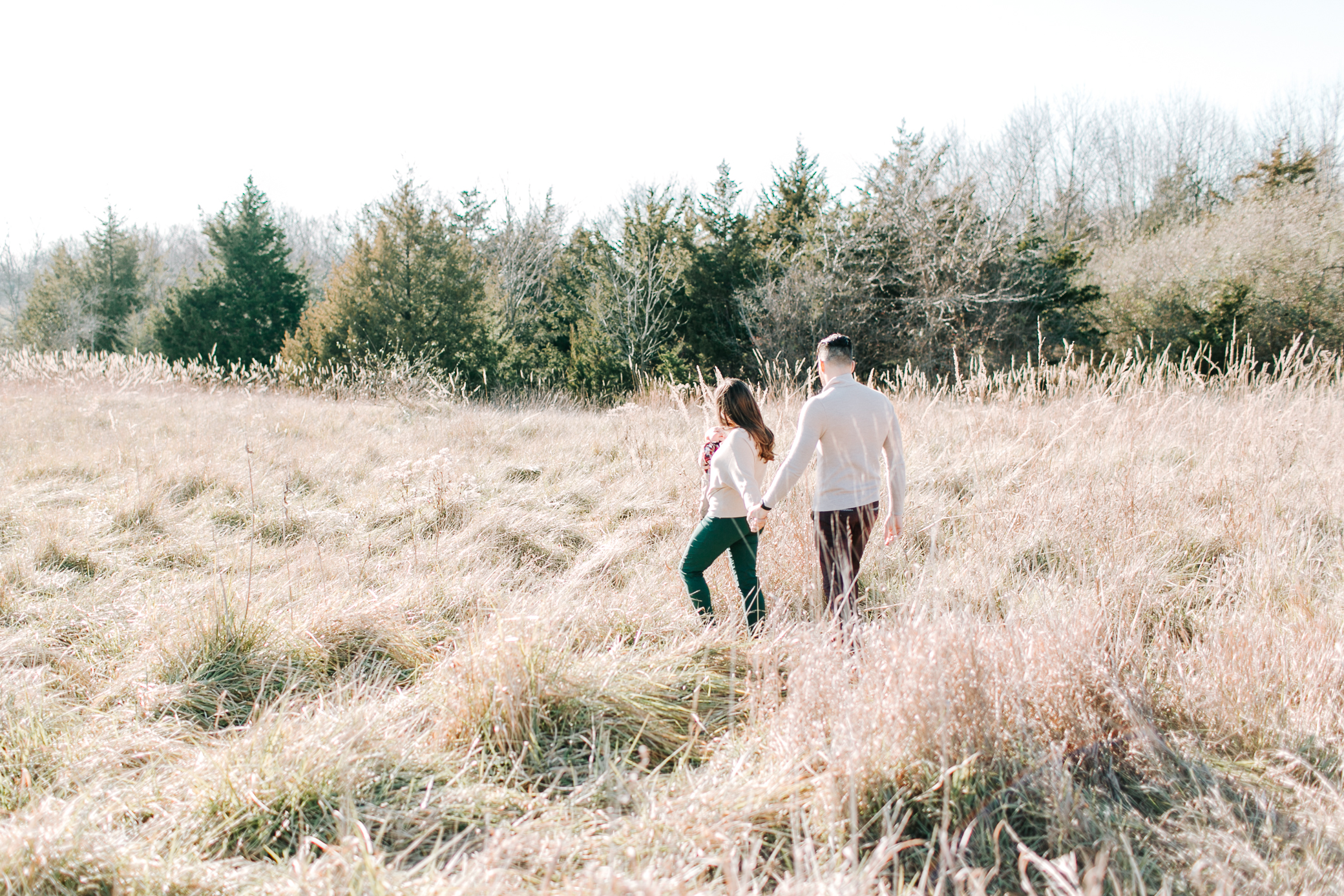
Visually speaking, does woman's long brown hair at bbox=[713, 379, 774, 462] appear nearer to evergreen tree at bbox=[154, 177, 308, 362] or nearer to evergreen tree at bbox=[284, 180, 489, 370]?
evergreen tree at bbox=[284, 180, 489, 370]

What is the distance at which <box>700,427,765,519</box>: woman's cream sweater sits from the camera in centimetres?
327

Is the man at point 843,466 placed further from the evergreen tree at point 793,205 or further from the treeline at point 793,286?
the evergreen tree at point 793,205

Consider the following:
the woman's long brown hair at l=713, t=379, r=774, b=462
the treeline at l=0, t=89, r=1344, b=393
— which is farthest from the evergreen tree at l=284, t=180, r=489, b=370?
the woman's long brown hair at l=713, t=379, r=774, b=462

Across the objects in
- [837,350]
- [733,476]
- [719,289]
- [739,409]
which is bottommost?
[733,476]

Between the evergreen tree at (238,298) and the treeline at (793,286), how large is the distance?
0.05 meters

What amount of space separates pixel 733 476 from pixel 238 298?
65.3ft

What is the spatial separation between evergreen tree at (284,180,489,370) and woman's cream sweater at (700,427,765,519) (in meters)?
11.2

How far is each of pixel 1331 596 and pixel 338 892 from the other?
14.7 feet

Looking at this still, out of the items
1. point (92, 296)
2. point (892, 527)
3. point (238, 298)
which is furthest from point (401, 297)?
point (92, 296)

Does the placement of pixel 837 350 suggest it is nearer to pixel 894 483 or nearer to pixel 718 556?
pixel 894 483

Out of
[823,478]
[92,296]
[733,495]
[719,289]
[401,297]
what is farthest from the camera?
[92,296]

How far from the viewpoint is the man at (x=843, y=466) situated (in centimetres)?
→ 315

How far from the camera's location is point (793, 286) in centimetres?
1458

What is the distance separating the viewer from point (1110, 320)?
1516cm
